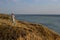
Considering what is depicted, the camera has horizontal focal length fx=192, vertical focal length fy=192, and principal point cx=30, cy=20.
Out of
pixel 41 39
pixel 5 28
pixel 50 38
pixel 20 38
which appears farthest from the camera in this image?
pixel 50 38

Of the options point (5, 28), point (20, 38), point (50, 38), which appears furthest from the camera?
point (50, 38)

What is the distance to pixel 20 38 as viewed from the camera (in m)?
17.5

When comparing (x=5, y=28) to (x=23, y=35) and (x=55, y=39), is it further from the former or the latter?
(x=55, y=39)

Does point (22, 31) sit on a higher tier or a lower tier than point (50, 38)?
higher

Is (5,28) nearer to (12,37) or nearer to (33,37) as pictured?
(12,37)

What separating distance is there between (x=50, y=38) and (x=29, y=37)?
459cm

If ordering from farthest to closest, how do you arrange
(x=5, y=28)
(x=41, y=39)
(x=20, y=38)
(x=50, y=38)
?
(x=50, y=38), (x=41, y=39), (x=5, y=28), (x=20, y=38)

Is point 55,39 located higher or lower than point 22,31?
lower

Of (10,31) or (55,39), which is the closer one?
(10,31)

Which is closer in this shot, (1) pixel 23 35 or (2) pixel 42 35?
(1) pixel 23 35

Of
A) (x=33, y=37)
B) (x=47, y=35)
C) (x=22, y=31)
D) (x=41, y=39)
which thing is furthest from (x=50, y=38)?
(x=22, y=31)

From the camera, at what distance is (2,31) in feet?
59.9

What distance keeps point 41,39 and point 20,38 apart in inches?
142

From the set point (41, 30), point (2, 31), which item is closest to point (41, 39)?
point (41, 30)
